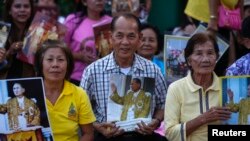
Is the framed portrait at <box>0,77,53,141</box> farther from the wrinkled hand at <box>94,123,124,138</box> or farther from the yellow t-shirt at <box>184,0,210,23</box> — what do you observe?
the yellow t-shirt at <box>184,0,210,23</box>

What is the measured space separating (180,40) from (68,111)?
1.44 metres

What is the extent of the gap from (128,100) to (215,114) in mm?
648

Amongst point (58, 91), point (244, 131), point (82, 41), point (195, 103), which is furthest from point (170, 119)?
point (82, 41)

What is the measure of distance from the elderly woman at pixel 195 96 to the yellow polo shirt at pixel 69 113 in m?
0.60

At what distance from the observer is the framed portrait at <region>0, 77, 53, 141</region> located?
186 inches

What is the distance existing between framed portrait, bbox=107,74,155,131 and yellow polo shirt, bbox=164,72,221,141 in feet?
0.60

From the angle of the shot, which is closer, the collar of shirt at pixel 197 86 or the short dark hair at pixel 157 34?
the collar of shirt at pixel 197 86

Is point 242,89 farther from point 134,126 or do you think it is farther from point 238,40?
point 238,40

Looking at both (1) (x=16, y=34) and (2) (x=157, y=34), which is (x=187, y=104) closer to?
(2) (x=157, y=34)

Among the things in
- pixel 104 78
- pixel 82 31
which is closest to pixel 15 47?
pixel 82 31

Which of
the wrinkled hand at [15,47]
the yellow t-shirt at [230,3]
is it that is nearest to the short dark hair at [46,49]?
the wrinkled hand at [15,47]

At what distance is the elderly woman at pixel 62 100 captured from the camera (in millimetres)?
4980

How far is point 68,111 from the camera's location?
5.00 m

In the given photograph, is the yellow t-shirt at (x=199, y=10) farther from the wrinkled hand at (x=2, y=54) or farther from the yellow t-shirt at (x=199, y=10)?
the wrinkled hand at (x=2, y=54)
